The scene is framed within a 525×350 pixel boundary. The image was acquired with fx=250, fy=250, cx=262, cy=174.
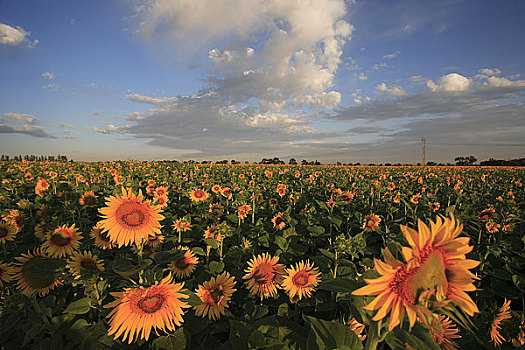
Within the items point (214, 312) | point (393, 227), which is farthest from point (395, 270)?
point (393, 227)

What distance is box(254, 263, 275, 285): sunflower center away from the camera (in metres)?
2.85

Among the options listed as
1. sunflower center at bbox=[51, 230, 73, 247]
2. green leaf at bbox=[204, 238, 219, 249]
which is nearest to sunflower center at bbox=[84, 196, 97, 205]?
sunflower center at bbox=[51, 230, 73, 247]

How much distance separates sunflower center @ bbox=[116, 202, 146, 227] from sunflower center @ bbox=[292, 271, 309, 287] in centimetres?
174

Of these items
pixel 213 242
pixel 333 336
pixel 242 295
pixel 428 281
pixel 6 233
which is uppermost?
pixel 428 281

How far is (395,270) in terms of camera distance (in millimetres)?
898

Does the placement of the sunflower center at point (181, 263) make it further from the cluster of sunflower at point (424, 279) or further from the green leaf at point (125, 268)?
the cluster of sunflower at point (424, 279)

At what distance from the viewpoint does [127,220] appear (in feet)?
6.80

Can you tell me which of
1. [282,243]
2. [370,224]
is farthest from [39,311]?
[370,224]

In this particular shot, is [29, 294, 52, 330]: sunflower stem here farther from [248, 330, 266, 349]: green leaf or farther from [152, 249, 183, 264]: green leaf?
[248, 330, 266, 349]: green leaf

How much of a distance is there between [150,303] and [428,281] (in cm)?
159

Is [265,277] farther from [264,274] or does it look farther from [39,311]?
[39,311]

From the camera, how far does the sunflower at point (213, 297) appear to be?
2580 millimetres

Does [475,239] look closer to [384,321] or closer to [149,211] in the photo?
[384,321]

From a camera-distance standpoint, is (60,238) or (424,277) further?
(60,238)
